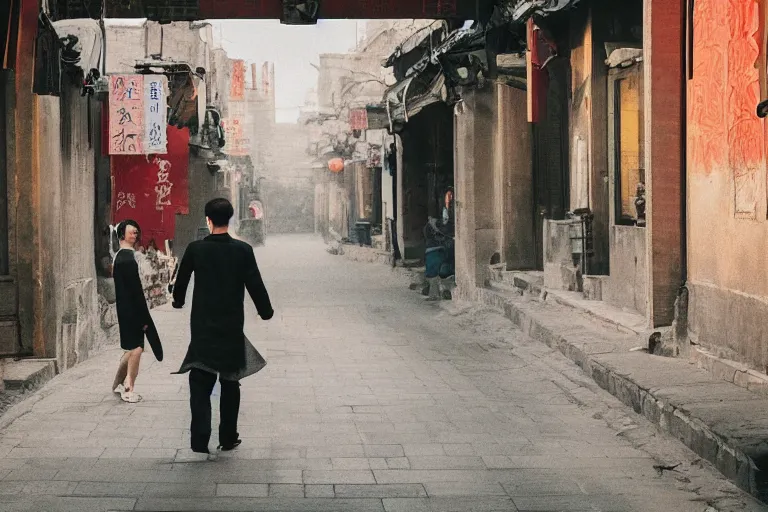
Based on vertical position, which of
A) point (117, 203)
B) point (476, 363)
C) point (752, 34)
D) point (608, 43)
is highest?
point (608, 43)

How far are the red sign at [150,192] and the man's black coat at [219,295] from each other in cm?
1076

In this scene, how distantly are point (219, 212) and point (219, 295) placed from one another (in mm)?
593

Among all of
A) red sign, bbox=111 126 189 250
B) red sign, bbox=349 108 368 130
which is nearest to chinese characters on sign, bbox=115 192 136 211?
red sign, bbox=111 126 189 250

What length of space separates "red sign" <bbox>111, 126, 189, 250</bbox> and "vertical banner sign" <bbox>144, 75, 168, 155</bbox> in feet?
4.91

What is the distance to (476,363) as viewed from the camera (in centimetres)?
1167

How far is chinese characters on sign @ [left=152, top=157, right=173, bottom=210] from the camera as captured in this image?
1814 cm

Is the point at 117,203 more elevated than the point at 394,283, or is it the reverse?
the point at 117,203

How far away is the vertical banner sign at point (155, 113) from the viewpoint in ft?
52.4

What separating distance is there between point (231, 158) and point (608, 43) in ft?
140

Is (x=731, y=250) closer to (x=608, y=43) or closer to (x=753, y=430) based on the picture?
(x=753, y=430)

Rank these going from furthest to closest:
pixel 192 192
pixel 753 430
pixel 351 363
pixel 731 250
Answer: pixel 192 192
pixel 351 363
pixel 731 250
pixel 753 430

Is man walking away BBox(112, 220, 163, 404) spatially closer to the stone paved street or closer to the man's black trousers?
the stone paved street

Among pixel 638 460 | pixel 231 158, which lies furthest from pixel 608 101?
pixel 231 158

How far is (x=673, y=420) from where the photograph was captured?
728 centimetres
